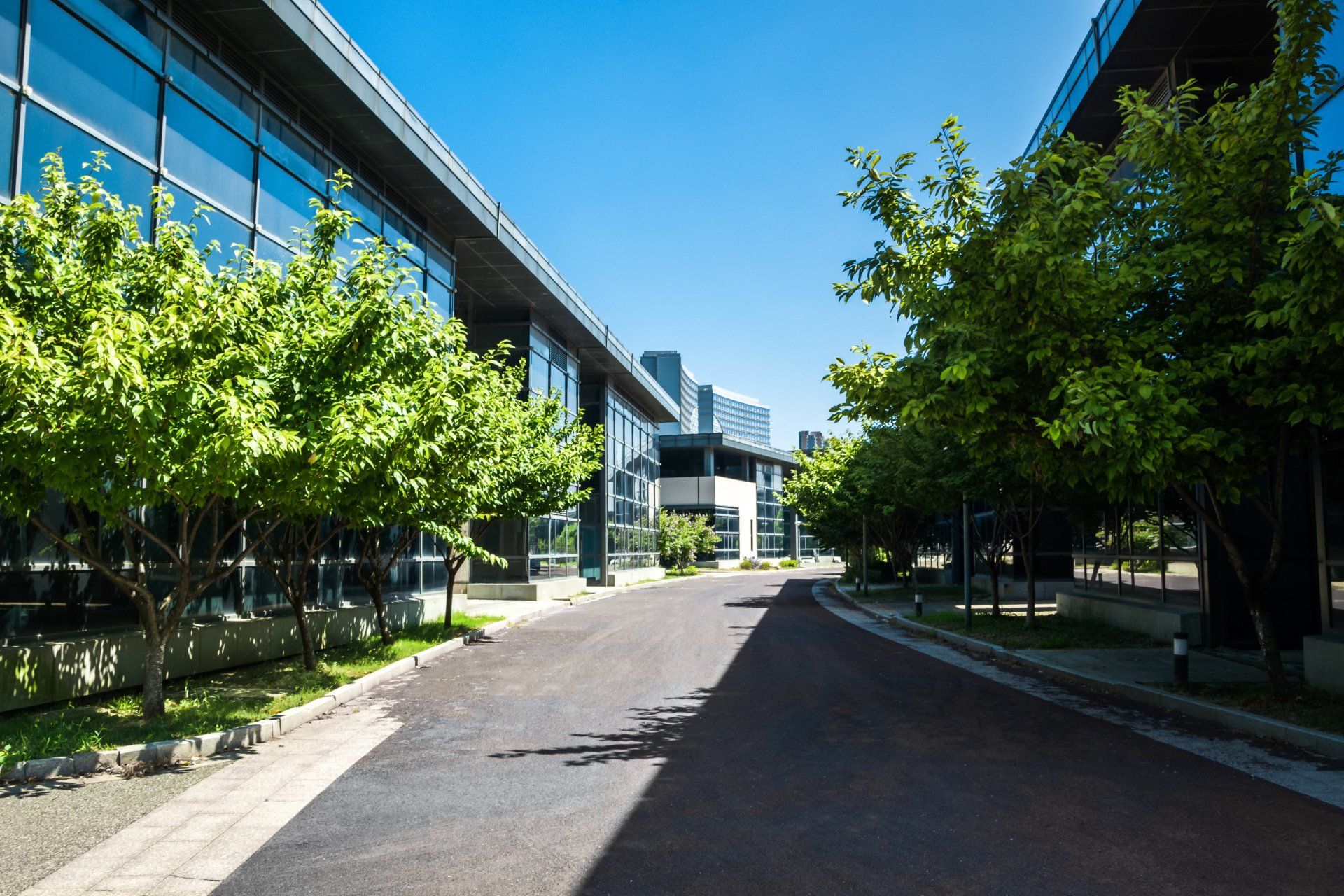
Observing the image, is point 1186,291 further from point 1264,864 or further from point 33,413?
point 33,413

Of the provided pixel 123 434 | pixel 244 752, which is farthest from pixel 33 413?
pixel 244 752

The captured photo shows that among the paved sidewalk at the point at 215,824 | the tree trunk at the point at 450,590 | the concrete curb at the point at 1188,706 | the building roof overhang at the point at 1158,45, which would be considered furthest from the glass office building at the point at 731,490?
the paved sidewalk at the point at 215,824

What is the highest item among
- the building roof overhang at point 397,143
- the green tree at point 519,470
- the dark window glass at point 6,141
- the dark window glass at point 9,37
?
the building roof overhang at point 397,143

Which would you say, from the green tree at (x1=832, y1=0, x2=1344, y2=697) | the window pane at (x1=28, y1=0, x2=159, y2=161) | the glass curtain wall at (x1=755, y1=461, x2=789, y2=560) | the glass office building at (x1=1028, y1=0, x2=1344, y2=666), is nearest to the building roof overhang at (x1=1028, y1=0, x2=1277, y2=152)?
the glass office building at (x1=1028, y1=0, x2=1344, y2=666)

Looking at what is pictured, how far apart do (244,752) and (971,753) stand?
726 cm

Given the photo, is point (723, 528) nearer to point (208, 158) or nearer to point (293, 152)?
point (293, 152)

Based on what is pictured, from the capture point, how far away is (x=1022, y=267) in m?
9.99

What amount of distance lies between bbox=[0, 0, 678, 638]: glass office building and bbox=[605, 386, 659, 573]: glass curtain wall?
700 inches

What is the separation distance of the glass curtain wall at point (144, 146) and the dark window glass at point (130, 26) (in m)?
0.02

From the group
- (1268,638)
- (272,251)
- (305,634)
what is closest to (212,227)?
(272,251)

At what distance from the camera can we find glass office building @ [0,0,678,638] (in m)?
12.0

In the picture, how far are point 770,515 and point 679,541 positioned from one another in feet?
99.2

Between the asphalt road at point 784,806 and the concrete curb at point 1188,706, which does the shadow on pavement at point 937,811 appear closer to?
the asphalt road at point 784,806

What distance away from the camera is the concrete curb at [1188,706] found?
9.16 m
